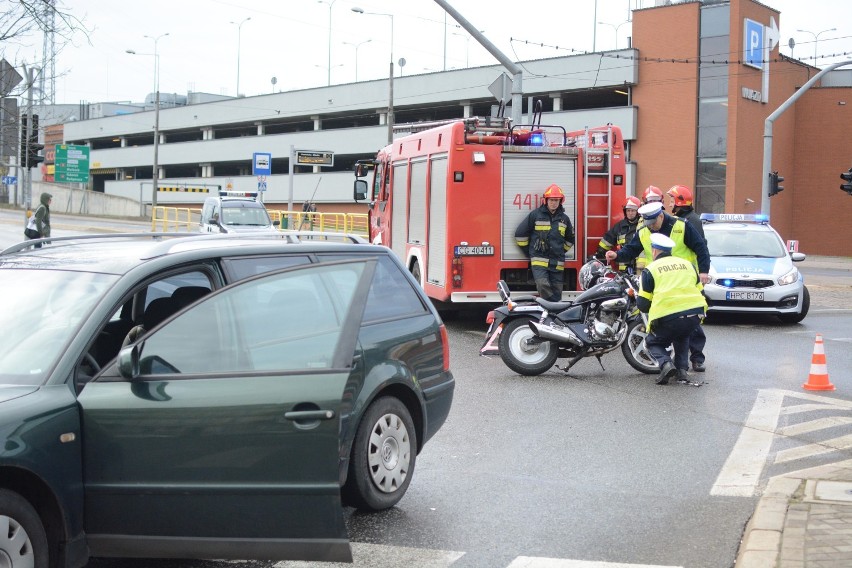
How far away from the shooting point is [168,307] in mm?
5109

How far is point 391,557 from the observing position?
5176 millimetres

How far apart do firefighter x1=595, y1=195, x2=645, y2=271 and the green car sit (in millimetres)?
9402

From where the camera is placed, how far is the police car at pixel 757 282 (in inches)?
645

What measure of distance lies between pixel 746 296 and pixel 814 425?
7.91 m

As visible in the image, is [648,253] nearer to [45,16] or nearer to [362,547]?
[362,547]

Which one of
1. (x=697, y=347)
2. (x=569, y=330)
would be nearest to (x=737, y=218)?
(x=697, y=347)

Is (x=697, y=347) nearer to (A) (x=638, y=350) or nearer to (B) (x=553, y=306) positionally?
(A) (x=638, y=350)

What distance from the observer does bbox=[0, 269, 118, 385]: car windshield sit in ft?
14.0

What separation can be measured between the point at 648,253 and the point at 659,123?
37327 millimetres

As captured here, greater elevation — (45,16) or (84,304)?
(45,16)

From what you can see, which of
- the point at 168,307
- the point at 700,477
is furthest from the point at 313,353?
the point at 700,477

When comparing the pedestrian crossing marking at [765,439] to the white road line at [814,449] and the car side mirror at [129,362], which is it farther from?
the car side mirror at [129,362]

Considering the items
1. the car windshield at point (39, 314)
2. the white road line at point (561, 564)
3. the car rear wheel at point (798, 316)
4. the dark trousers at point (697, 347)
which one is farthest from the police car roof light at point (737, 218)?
the car windshield at point (39, 314)

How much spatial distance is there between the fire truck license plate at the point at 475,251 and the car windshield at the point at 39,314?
31.5 ft
